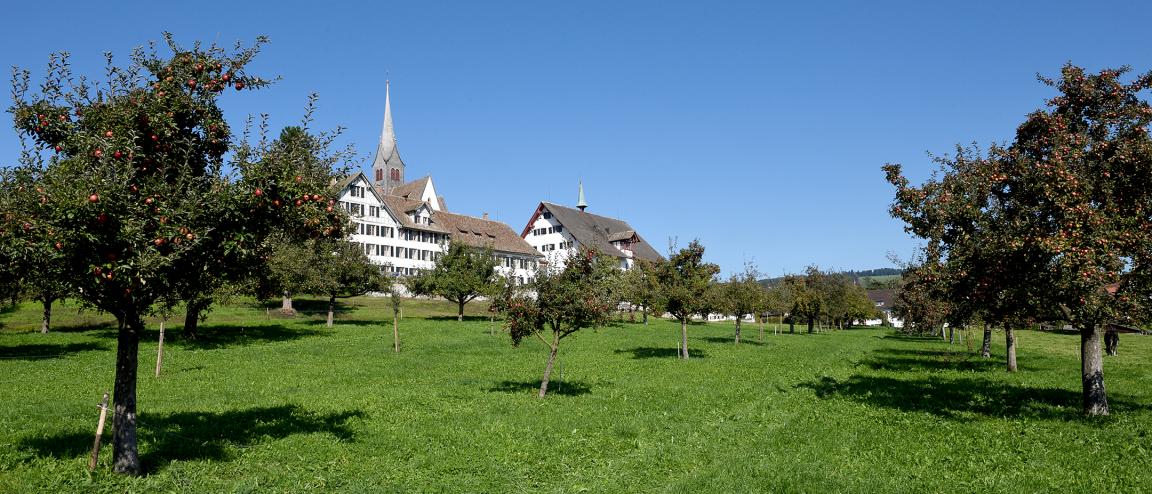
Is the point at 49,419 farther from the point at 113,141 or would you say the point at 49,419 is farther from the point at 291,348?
the point at 291,348

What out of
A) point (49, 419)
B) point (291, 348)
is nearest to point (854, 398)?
point (49, 419)

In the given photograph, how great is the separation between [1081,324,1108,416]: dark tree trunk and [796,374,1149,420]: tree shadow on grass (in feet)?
1.55

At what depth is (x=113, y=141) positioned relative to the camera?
11.5 meters

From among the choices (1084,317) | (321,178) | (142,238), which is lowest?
(1084,317)

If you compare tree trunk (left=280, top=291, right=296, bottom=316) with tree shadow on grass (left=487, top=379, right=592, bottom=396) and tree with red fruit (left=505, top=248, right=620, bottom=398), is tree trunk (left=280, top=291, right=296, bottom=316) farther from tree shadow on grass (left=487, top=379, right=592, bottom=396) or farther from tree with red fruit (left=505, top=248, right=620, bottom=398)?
tree with red fruit (left=505, top=248, right=620, bottom=398)

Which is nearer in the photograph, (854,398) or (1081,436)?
(1081,436)

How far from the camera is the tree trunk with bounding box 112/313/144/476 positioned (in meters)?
12.2

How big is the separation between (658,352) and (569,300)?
20.4m

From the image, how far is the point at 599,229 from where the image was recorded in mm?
125562

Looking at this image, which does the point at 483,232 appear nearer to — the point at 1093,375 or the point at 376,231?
the point at 376,231

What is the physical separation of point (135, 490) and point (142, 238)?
4.26 metres

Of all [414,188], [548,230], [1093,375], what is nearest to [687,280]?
[1093,375]

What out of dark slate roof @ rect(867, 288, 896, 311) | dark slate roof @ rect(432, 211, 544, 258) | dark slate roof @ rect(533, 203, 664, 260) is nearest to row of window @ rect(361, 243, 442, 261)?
dark slate roof @ rect(432, 211, 544, 258)

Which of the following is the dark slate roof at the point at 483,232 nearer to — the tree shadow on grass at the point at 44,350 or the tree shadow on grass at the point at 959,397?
the tree shadow on grass at the point at 44,350
